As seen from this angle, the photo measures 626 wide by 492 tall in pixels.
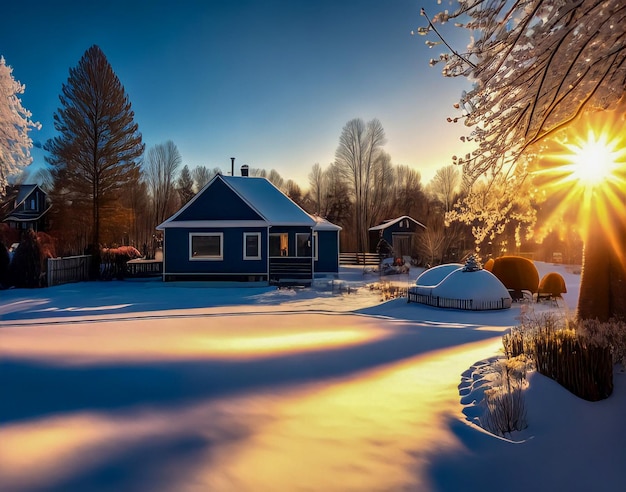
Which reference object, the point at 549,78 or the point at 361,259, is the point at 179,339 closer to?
the point at 549,78

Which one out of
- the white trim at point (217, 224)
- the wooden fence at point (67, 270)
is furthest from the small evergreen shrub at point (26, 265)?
the white trim at point (217, 224)

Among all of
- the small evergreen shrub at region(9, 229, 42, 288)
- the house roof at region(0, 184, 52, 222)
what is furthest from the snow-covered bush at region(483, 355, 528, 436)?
the house roof at region(0, 184, 52, 222)

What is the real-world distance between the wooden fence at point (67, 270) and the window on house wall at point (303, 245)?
12.5 meters

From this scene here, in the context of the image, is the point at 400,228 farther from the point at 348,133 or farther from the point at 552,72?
the point at 552,72

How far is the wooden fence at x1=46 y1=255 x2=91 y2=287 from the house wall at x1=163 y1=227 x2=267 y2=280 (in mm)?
5426

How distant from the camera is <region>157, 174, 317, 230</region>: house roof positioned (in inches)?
890

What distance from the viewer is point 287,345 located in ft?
25.2

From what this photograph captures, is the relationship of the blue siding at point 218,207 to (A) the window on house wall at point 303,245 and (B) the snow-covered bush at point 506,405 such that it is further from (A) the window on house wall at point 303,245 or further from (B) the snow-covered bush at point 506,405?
(B) the snow-covered bush at point 506,405

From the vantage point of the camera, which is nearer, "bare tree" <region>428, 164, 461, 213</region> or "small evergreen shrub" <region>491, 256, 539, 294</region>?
"small evergreen shrub" <region>491, 256, 539, 294</region>

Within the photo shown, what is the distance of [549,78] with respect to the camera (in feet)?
17.7

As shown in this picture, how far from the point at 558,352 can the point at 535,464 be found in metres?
1.83

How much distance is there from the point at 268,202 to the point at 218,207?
362 cm

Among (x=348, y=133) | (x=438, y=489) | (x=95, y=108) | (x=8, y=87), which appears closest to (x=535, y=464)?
(x=438, y=489)

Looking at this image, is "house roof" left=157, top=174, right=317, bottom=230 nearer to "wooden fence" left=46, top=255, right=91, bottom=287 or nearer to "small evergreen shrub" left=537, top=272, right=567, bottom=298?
"wooden fence" left=46, top=255, right=91, bottom=287
